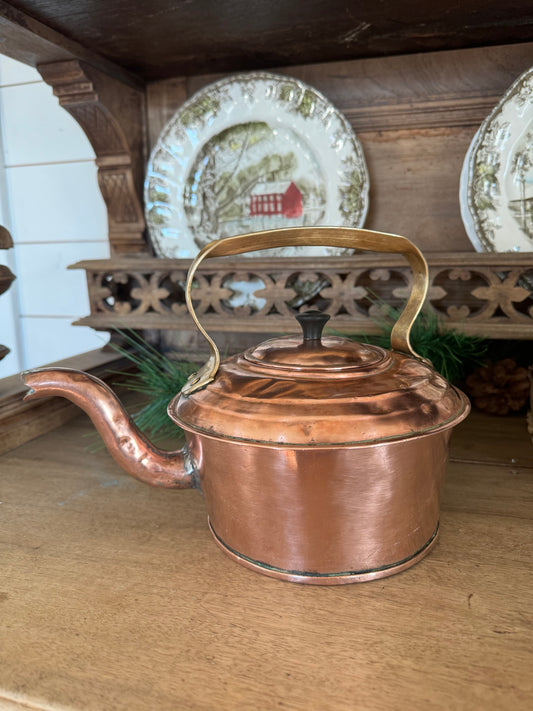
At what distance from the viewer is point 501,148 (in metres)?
0.78

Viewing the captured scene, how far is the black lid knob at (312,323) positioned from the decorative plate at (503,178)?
465mm

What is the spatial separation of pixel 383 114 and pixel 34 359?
107 cm

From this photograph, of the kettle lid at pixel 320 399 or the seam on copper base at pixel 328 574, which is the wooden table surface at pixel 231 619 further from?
the kettle lid at pixel 320 399

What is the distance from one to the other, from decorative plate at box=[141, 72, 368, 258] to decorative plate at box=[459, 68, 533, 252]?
0.18 metres

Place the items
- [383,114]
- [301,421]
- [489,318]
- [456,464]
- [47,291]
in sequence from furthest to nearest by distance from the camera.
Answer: [47,291] < [383,114] < [489,318] < [456,464] < [301,421]

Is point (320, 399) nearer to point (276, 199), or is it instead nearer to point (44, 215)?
point (276, 199)

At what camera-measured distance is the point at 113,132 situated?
89 centimetres

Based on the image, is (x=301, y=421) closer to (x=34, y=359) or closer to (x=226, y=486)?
(x=226, y=486)

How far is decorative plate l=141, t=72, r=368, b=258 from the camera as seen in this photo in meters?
0.86

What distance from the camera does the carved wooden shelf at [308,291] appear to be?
2.40ft

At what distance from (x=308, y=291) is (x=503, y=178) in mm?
340

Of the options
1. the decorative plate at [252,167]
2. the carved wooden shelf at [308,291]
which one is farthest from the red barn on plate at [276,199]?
the carved wooden shelf at [308,291]

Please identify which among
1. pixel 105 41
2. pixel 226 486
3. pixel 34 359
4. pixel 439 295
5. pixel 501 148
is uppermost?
pixel 105 41

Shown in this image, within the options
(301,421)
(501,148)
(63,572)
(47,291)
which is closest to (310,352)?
(301,421)
